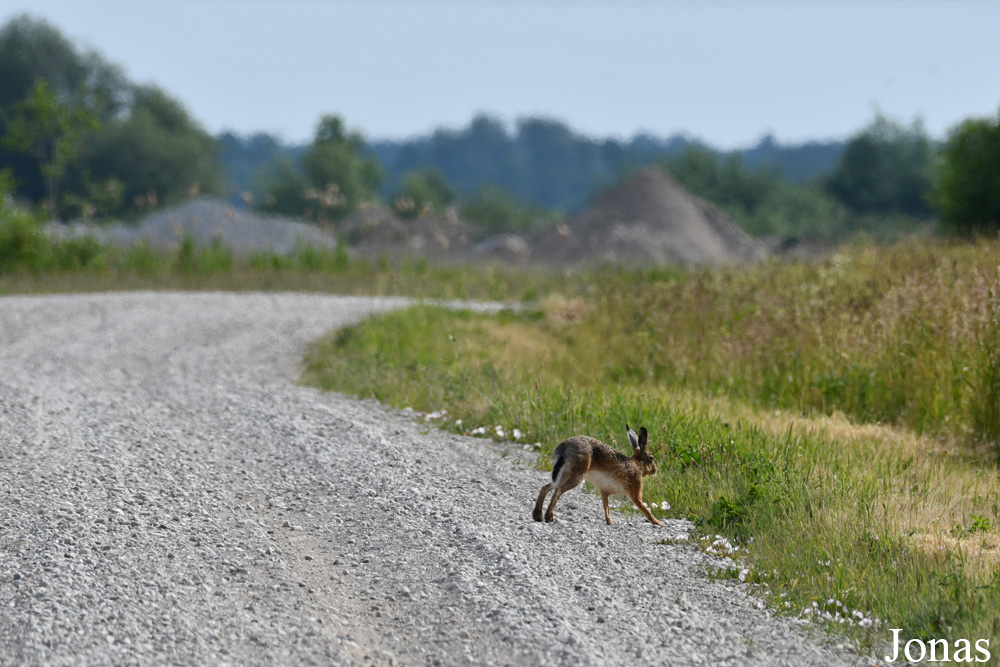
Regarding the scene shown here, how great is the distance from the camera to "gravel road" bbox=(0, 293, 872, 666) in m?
3.65

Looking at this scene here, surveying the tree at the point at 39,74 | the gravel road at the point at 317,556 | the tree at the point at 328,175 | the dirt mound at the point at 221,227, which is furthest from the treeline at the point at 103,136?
the gravel road at the point at 317,556

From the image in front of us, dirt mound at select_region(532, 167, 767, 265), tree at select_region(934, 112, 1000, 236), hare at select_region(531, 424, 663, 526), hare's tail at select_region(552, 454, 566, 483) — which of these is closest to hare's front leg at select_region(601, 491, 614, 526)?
hare at select_region(531, 424, 663, 526)

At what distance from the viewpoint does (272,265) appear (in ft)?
60.4

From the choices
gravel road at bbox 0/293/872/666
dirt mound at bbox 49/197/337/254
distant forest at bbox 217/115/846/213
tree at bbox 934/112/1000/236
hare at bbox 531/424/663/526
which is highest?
distant forest at bbox 217/115/846/213

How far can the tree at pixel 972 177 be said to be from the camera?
65.1ft

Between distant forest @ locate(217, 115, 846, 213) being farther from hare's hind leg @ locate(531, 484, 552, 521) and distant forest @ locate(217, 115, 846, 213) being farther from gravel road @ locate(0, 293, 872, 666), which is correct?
hare's hind leg @ locate(531, 484, 552, 521)

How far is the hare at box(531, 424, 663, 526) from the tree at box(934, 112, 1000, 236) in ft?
57.7

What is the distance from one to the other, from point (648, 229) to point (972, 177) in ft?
35.6

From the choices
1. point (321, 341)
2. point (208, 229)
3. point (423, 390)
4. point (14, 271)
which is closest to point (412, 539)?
point (423, 390)

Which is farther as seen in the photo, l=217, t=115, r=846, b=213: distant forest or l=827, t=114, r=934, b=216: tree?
l=217, t=115, r=846, b=213: distant forest

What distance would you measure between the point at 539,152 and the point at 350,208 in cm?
4779

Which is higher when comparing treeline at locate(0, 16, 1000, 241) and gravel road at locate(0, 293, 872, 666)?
treeline at locate(0, 16, 1000, 241)

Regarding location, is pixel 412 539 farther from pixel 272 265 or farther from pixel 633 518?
pixel 272 265

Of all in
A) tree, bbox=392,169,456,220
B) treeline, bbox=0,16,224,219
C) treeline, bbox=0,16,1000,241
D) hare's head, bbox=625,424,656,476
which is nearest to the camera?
hare's head, bbox=625,424,656,476
